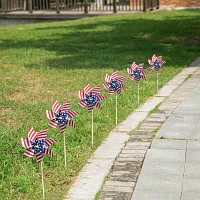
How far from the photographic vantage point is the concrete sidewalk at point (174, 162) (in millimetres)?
5629

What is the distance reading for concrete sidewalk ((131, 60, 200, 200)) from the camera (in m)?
5.63

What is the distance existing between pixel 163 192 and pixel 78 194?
0.75 m

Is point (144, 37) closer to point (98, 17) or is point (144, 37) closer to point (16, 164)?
point (98, 17)

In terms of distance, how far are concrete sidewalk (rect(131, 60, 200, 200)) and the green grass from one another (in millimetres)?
687

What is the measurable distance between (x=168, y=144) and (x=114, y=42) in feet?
34.4

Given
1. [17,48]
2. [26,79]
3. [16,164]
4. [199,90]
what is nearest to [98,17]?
[17,48]

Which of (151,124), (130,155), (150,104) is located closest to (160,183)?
(130,155)

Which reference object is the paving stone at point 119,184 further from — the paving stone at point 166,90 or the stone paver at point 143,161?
the paving stone at point 166,90

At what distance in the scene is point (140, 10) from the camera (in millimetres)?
26875

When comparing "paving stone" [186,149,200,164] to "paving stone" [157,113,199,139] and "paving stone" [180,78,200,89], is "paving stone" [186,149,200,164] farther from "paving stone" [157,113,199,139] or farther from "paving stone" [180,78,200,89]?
"paving stone" [180,78,200,89]

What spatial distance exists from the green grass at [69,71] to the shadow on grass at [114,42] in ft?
0.07

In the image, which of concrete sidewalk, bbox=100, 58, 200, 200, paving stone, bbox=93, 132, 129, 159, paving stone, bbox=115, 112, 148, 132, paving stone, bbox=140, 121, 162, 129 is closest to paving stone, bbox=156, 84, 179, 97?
concrete sidewalk, bbox=100, 58, 200, 200

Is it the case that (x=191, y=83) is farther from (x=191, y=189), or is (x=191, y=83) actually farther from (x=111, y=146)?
(x=191, y=189)

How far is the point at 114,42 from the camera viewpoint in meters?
17.4
